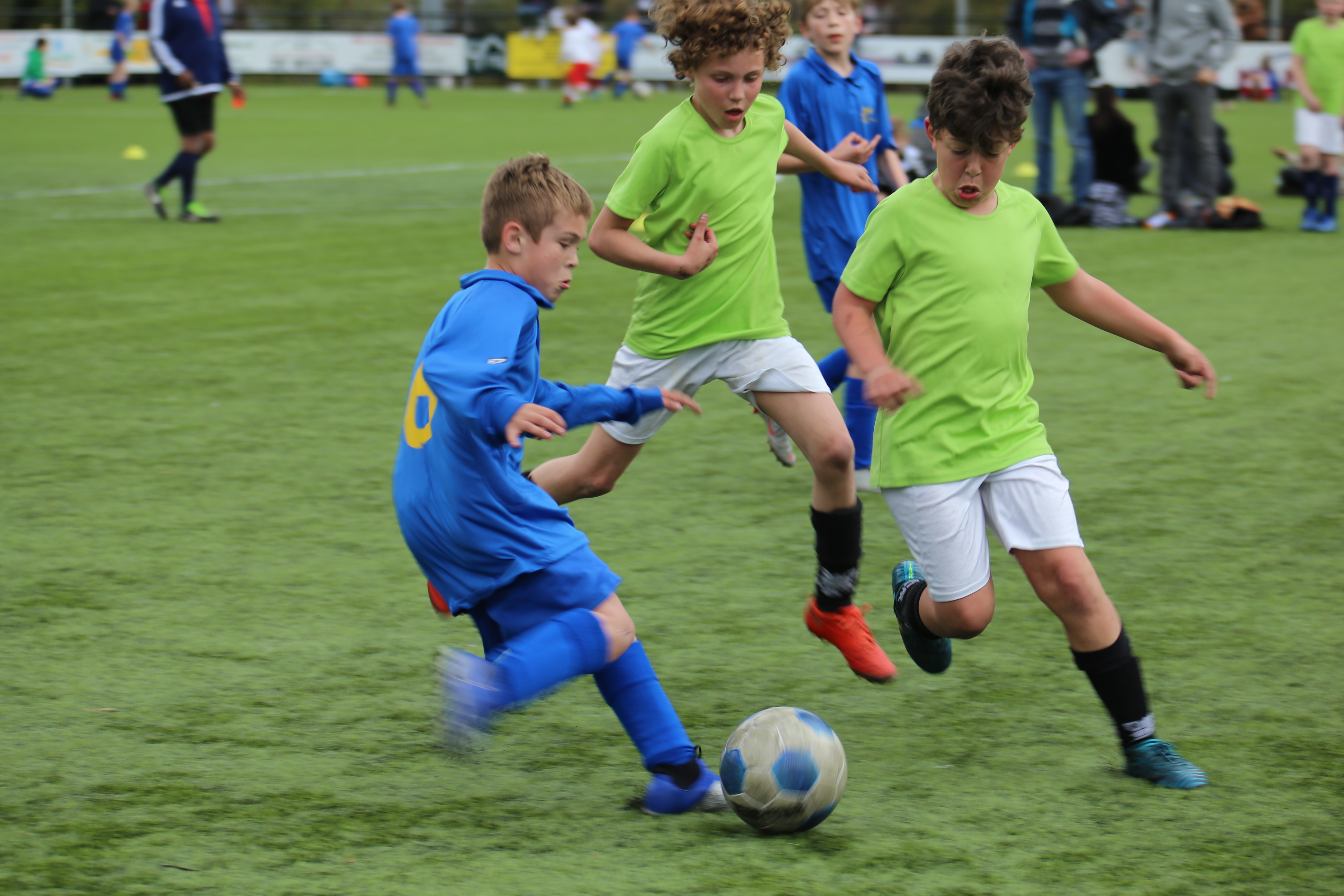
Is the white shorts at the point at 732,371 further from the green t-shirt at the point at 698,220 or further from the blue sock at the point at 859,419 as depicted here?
the blue sock at the point at 859,419

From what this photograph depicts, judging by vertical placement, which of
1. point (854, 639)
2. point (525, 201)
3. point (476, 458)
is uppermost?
point (525, 201)

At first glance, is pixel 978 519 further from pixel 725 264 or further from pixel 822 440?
pixel 725 264

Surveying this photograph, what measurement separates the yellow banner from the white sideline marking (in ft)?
64.5

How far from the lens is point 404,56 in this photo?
31031mm

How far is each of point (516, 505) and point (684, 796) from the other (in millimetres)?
718

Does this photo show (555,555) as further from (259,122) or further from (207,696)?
(259,122)

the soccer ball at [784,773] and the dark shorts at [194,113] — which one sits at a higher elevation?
the dark shorts at [194,113]

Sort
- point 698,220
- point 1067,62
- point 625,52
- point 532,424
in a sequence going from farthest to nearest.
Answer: point 625,52 → point 1067,62 → point 698,220 → point 532,424

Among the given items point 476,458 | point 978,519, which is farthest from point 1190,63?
point 476,458

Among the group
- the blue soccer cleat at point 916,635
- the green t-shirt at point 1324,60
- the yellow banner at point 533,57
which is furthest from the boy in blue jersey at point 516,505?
the yellow banner at point 533,57

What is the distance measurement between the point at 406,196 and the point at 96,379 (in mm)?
7855

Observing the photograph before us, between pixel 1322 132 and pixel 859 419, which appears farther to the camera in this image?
pixel 1322 132

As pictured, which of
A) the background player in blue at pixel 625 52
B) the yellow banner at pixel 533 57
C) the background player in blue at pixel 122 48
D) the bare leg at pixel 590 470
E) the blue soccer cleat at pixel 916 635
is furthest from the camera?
the yellow banner at pixel 533 57

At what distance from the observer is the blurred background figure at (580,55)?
32094mm
